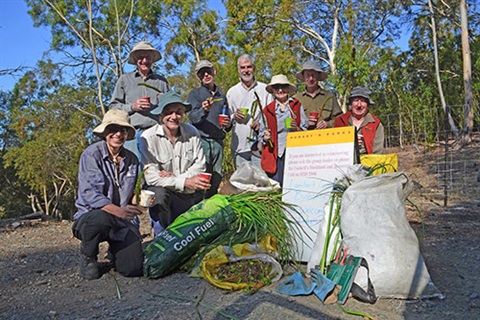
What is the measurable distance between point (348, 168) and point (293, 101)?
1.20 m

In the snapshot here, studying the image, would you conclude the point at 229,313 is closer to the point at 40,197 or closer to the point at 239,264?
the point at 239,264

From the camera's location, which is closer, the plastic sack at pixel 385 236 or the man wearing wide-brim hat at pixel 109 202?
the plastic sack at pixel 385 236

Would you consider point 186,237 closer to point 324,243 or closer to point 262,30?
point 324,243

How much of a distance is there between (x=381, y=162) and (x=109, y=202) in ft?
6.72

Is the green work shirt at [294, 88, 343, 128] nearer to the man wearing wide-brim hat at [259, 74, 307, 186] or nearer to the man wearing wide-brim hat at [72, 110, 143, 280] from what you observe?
the man wearing wide-brim hat at [259, 74, 307, 186]

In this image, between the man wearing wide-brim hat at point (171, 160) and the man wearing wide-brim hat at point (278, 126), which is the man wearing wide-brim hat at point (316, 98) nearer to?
the man wearing wide-brim hat at point (278, 126)

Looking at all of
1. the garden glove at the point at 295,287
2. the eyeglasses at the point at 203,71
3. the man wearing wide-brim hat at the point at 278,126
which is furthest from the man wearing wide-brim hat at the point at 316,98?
the garden glove at the point at 295,287

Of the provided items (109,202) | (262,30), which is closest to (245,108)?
(109,202)

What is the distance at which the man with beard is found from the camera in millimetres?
4398

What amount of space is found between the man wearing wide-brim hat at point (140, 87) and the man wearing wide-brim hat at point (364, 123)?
5.57ft

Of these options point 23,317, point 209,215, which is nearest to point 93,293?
point 23,317

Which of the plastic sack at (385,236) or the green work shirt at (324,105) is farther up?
the green work shirt at (324,105)

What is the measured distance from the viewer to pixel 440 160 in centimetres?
1164

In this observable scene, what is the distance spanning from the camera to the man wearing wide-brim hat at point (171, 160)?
383 centimetres
